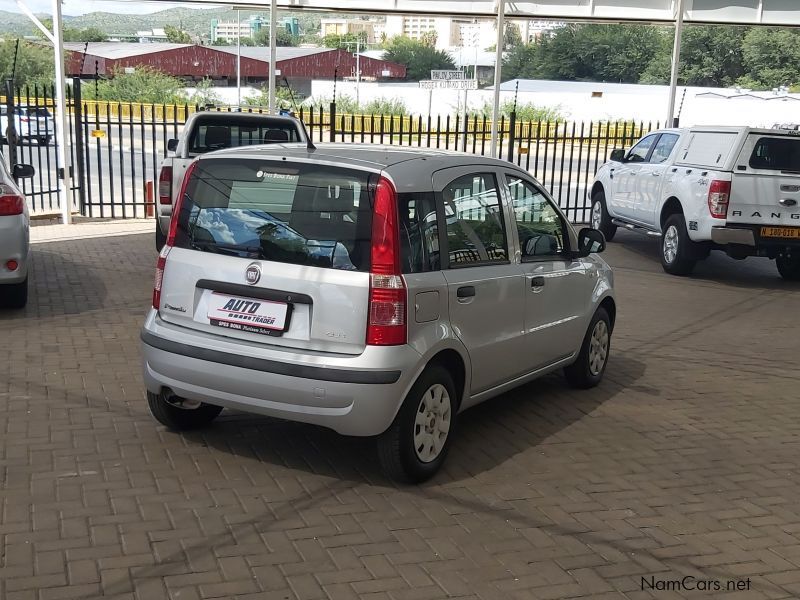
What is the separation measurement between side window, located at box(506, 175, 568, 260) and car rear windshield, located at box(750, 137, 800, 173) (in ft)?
21.8

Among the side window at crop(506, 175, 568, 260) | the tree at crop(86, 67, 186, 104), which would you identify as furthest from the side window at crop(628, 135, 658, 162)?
the tree at crop(86, 67, 186, 104)

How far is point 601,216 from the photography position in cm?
1602

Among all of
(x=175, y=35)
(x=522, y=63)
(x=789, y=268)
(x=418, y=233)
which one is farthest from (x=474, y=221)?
(x=175, y=35)

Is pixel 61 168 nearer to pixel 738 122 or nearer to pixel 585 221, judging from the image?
pixel 585 221

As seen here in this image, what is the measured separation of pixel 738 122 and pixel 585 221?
37.6 metres

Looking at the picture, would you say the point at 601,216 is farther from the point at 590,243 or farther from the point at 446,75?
the point at 590,243

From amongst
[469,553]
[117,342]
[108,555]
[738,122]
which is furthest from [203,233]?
[738,122]

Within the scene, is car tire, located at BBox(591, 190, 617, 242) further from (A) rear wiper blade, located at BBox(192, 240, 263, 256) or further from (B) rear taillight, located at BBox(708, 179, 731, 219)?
(A) rear wiper blade, located at BBox(192, 240, 263, 256)

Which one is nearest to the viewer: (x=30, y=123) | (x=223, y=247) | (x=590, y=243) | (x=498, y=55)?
(x=223, y=247)

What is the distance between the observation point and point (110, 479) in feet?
17.1

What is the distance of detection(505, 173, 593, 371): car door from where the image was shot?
244 inches

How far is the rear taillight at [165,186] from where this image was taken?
11602 mm

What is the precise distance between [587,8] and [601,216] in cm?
374

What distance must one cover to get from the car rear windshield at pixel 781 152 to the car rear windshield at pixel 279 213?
877 centimetres
